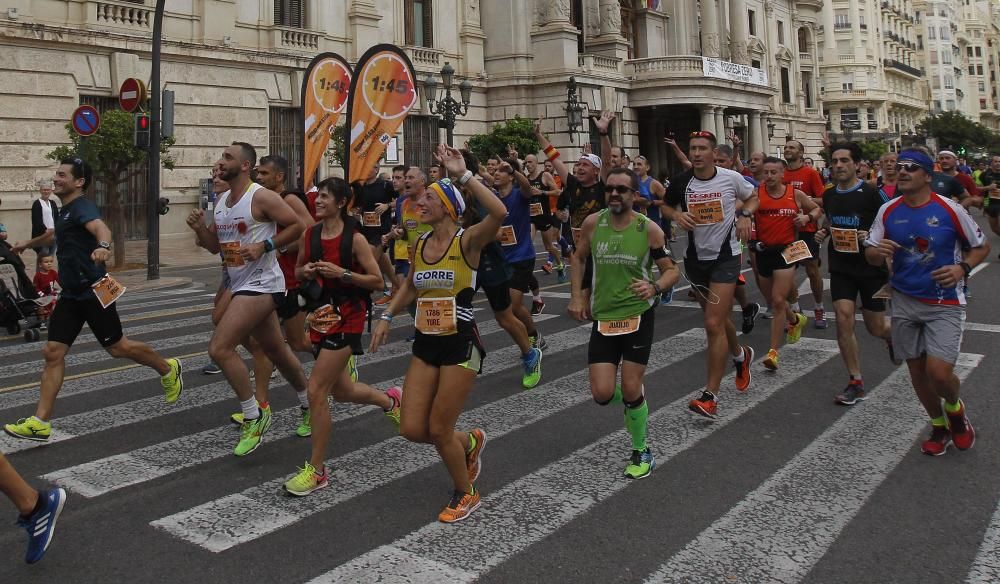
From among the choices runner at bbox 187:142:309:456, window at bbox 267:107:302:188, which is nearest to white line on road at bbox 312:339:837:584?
runner at bbox 187:142:309:456

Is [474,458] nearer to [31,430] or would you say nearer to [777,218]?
[31,430]

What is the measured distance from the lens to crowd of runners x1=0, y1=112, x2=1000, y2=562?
15.7 feet

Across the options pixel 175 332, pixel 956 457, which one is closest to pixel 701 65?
pixel 175 332

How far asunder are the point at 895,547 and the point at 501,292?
441 centimetres

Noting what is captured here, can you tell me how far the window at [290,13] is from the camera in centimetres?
2809

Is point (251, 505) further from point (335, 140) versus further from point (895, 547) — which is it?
point (335, 140)

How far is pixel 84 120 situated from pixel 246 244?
1184 cm

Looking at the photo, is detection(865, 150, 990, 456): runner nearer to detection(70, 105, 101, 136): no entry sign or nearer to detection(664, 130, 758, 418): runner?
detection(664, 130, 758, 418): runner

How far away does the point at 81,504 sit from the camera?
487 cm

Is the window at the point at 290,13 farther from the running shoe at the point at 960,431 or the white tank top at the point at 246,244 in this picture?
the running shoe at the point at 960,431

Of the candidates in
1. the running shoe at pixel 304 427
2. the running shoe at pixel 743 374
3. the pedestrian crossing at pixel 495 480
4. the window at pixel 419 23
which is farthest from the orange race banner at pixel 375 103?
the window at pixel 419 23

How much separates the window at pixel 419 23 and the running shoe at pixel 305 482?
2968 cm

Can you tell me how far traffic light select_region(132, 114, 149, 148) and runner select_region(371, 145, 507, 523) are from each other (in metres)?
14.1

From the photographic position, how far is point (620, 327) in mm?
5402
